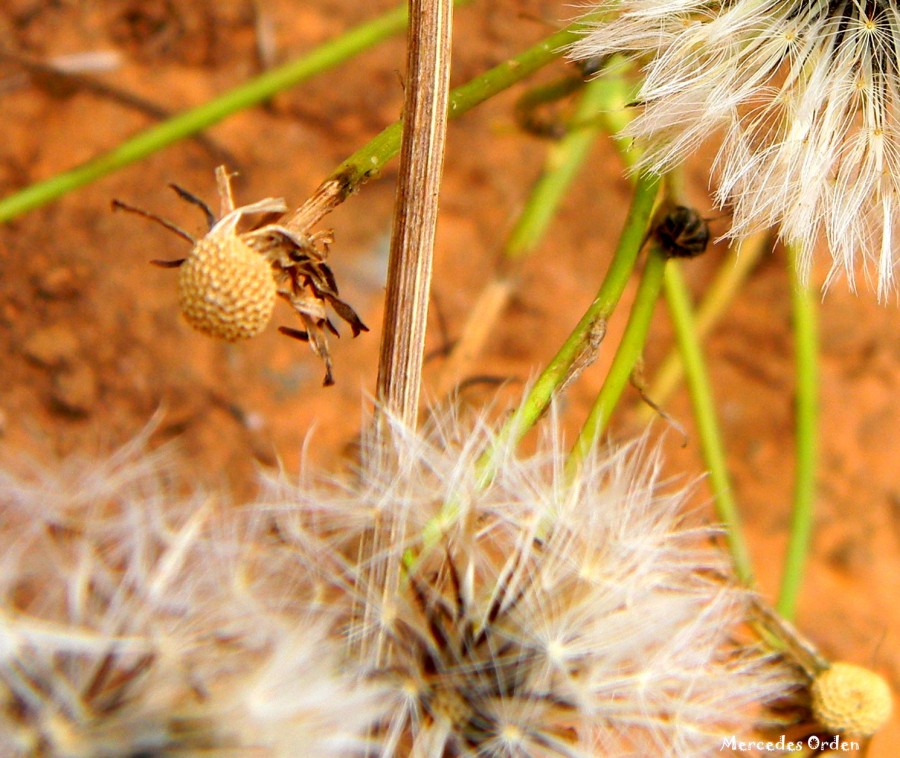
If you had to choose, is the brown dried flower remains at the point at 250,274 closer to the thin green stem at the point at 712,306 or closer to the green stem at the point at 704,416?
the green stem at the point at 704,416

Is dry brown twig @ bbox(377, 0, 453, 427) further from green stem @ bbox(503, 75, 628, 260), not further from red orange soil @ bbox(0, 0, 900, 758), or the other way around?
red orange soil @ bbox(0, 0, 900, 758)

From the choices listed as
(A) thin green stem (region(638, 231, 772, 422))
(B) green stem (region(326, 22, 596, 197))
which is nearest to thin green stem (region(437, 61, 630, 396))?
(A) thin green stem (region(638, 231, 772, 422))

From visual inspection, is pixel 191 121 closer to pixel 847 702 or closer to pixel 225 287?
pixel 225 287

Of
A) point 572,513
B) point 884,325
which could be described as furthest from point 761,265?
point 572,513

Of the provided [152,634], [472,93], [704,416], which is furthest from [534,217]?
[152,634]

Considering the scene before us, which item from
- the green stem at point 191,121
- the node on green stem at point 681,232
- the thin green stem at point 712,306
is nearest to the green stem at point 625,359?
the node on green stem at point 681,232

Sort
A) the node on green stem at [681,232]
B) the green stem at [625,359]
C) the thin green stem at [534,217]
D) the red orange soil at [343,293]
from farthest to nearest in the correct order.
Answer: the red orange soil at [343,293] < the thin green stem at [534,217] < the node on green stem at [681,232] < the green stem at [625,359]
